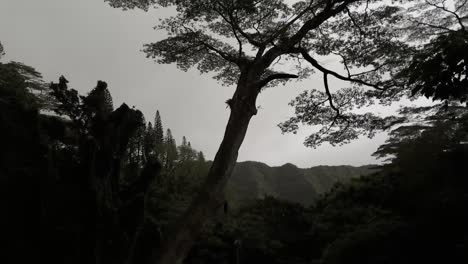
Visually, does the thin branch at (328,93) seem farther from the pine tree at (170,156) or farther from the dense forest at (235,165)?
the pine tree at (170,156)

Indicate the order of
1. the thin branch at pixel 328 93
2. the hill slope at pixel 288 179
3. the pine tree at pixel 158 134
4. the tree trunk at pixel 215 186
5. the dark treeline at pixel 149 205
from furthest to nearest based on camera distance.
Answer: the hill slope at pixel 288 179, the pine tree at pixel 158 134, the thin branch at pixel 328 93, the dark treeline at pixel 149 205, the tree trunk at pixel 215 186

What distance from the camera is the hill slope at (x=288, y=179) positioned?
142ft

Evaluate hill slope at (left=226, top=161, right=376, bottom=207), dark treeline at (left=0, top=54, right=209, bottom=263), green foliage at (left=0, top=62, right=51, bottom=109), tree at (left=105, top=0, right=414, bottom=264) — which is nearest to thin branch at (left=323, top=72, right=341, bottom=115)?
tree at (left=105, top=0, right=414, bottom=264)

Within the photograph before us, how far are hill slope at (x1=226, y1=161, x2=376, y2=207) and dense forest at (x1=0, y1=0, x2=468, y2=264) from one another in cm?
2968

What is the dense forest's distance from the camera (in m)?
3.64

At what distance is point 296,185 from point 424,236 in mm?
39207

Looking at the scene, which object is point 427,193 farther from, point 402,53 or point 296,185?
point 296,185

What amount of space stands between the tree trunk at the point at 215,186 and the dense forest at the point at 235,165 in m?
0.02

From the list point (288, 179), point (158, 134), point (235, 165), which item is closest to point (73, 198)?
point (235, 165)

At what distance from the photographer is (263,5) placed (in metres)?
6.45

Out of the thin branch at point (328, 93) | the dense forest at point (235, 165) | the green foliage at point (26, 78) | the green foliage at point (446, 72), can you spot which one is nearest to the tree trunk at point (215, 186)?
the dense forest at point (235, 165)

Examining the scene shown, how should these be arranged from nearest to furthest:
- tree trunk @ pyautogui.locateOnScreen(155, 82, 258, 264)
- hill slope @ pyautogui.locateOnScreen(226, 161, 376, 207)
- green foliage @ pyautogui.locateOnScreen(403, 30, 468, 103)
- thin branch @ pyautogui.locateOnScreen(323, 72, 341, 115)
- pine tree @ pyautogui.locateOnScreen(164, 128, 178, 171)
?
green foliage @ pyautogui.locateOnScreen(403, 30, 468, 103) < tree trunk @ pyautogui.locateOnScreen(155, 82, 258, 264) < thin branch @ pyautogui.locateOnScreen(323, 72, 341, 115) < pine tree @ pyautogui.locateOnScreen(164, 128, 178, 171) < hill slope @ pyautogui.locateOnScreen(226, 161, 376, 207)

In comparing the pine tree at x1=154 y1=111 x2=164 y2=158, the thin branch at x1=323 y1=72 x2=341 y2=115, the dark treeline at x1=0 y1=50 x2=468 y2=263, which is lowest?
the dark treeline at x1=0 y1=50 x2=468 y2=263

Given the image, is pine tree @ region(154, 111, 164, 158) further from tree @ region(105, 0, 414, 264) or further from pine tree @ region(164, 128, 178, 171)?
tree @ region(105, 0, 414, 264)
